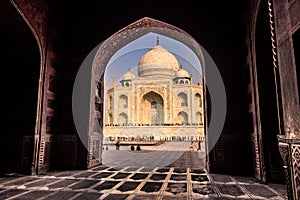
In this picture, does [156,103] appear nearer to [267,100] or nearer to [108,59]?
[108,59]

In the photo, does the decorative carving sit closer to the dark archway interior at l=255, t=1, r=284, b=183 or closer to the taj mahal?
the dark archway interior at l=255, t=1, r=284, b=183

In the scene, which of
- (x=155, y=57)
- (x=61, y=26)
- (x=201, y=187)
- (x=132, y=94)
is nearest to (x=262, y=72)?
(x=201, y=187)

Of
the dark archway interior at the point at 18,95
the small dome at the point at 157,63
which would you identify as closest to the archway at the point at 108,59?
the dark archway interior at the point at 18,95

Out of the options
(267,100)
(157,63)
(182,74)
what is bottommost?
(267,100)

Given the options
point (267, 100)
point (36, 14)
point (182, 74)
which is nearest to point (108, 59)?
point (36, 14)

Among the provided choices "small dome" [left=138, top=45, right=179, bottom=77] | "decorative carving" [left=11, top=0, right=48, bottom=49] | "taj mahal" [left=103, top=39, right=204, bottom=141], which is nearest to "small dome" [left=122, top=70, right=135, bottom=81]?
"taj mahal" [left=103, top=39, right=204, bottom=141]

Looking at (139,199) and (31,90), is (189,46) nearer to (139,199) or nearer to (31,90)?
(31,90)
